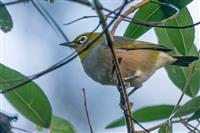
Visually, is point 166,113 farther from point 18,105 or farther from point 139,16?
point 18,105

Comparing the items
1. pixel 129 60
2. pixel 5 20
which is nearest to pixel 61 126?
pixel 5 20

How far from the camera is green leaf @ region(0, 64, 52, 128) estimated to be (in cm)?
166

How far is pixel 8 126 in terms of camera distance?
53.2 inches

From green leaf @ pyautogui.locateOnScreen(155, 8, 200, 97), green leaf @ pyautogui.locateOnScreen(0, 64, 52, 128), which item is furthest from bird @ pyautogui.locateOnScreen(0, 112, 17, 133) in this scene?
green leaf @ pyautogui.locateOnScreen(155, 8, 200, 97)

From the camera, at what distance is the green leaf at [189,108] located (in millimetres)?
1698

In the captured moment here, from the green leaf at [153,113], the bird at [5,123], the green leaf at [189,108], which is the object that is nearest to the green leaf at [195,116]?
the green leaf at [189,108]

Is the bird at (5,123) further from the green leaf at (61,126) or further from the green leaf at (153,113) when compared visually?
the green leaf at (153,113)

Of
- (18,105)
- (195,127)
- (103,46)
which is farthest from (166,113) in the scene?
(103,46)

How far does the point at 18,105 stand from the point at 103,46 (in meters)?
1.06

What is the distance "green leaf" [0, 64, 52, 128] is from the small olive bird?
2.75ft

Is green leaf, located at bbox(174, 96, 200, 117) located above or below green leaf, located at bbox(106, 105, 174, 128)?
below

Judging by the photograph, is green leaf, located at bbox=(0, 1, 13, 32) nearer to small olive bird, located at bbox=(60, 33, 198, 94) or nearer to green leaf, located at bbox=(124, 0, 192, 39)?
green leaf, located at bbox=(124, 0, 192, 39)

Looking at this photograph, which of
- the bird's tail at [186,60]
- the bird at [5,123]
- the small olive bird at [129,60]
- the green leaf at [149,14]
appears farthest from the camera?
the small olive bird at [129,60]

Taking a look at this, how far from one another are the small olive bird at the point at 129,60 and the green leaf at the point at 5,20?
91 centimetres
